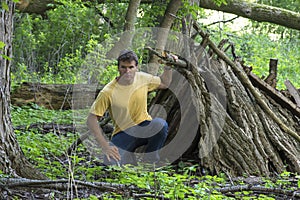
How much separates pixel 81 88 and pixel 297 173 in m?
3.92

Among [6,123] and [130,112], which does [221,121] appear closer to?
[130,112]

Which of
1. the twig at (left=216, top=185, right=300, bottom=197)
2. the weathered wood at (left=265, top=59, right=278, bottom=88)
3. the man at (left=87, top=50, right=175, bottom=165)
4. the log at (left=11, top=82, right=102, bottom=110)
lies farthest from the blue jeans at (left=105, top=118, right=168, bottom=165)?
the log at (left=11, top=82, right=102, bottom=110)

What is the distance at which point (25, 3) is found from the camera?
941 centimetres

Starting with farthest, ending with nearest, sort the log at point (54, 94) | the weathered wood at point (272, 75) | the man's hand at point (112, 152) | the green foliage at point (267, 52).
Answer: the green foliage at point (267, 52), the log at point (54, 94), the weathered wood at point (272, 75), the man's hand at point (112, 152)

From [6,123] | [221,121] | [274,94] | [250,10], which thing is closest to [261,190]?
[221,121]

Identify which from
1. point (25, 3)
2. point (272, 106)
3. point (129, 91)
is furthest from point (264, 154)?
point (25, 3)

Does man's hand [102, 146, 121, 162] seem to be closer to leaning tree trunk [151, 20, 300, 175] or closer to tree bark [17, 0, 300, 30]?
leaning tree trunk [151, 20, 300, 175]

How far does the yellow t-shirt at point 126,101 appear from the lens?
16.7ft

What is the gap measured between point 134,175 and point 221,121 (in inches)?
58.1

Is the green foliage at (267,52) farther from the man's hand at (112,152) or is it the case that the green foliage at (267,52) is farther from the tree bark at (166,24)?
the man's hand at (112,152)

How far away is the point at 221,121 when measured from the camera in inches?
216

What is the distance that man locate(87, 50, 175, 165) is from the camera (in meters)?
5.01

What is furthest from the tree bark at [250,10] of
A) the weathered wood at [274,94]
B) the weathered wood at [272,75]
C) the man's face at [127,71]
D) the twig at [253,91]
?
the man's face at [127,71]

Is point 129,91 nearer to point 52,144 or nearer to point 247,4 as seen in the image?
point 52,144
